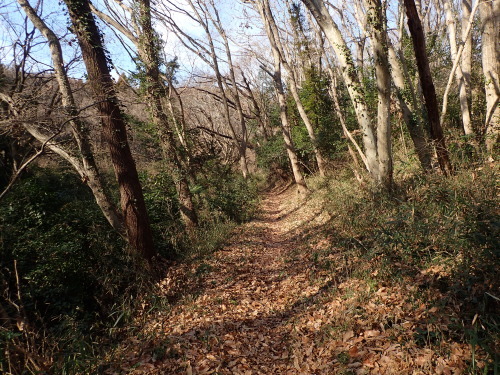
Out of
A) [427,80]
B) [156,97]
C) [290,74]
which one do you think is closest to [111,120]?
[156,97]

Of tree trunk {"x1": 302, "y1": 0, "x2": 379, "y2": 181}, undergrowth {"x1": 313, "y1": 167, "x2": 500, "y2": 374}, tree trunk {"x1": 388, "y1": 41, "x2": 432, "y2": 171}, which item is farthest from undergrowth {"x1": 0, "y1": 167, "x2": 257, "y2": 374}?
tree trunk {"x1": 388, "y1": 41, "x2": 432, "y2": 171}

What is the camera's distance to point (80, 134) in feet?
21.2

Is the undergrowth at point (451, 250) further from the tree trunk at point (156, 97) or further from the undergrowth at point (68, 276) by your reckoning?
the tree trunk at point (156, 97)

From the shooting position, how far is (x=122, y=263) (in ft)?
18.9

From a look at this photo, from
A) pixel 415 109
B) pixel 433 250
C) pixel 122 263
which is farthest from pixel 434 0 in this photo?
pixel 122 263

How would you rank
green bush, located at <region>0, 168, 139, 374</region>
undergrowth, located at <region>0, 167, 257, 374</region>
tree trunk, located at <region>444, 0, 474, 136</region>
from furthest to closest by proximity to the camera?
tree trunk, located at <region>444, 0, 474, 136</region> < green bush, located at <region>0, 168, 139, 374</region> < undergrowth, located at <region>0, 167, 257, 374</region>

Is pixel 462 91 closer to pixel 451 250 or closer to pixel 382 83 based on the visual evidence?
pixel 382 83

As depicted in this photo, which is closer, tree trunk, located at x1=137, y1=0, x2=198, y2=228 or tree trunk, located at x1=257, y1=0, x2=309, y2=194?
tree trunk, located at x1=137, y1=0, x2=198, y2=228

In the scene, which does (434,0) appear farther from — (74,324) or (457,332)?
(74,324)

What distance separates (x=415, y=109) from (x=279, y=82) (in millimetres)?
6221

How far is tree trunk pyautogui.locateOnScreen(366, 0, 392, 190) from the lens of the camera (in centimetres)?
548

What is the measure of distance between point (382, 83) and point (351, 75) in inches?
34.0

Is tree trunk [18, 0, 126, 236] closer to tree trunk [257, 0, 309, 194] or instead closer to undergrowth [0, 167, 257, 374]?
undergrowth [0, 167, 257, 374]

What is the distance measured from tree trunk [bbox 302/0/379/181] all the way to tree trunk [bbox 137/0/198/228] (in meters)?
4.73
